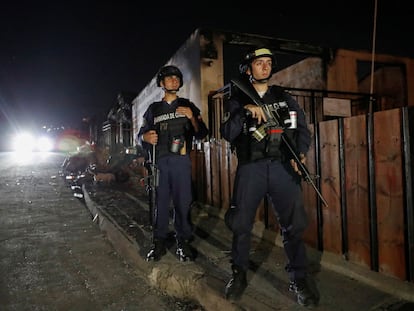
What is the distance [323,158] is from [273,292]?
1492 mm

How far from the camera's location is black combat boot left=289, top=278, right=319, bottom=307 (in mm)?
2375

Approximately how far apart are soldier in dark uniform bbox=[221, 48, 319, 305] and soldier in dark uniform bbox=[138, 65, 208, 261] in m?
0.98

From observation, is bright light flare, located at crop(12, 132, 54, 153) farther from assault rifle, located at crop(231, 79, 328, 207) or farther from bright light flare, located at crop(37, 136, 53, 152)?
assault rifle, located at crop(231, 79, 328, 207)

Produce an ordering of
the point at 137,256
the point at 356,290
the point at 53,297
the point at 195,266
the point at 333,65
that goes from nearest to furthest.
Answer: the point at 356,290
the point at 53,297
the point at 195,266
the point at 137,256
the point at 333,65

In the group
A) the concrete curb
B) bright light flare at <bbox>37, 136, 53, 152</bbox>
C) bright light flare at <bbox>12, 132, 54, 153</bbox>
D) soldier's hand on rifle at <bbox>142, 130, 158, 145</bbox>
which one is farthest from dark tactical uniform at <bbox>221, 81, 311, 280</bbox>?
bright light flare at <bbox>37, 136, 53, 152</bbox>

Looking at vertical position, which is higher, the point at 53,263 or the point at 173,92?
the point at 173,92

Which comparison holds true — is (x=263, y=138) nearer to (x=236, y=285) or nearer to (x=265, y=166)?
(x=265, y=166)

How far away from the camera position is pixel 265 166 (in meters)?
2.49

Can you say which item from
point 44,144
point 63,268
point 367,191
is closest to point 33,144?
point 44,144

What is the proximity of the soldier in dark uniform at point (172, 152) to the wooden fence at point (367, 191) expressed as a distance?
4.56 ft

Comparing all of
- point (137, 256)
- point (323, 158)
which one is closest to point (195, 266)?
point (137, 256)

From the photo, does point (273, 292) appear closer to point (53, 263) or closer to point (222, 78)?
point (53, 263)

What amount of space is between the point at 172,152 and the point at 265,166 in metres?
1.27

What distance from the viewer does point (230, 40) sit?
798 cm
